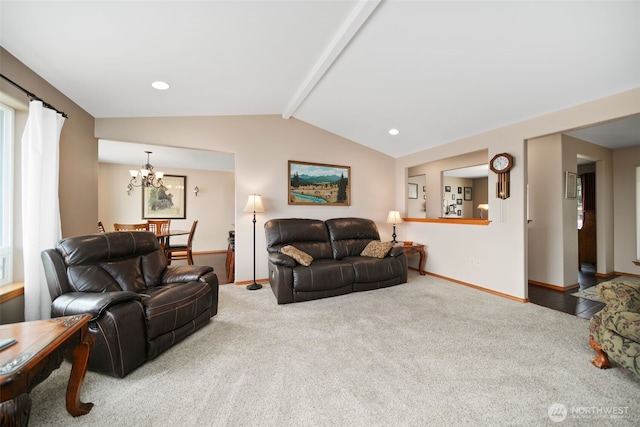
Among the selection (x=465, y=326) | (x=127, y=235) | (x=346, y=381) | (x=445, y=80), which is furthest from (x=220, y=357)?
(x=445, y=80)

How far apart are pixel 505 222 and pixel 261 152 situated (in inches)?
147

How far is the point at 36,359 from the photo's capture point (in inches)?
→ 41.6

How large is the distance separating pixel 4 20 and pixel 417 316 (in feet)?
13.5

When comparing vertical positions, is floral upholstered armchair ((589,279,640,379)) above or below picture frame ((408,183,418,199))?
below

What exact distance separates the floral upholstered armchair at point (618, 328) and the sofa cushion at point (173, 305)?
3162mm

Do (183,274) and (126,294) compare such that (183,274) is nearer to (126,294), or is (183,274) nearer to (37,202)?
(126,294)

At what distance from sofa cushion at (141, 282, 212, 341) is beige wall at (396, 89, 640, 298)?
372 centimetres

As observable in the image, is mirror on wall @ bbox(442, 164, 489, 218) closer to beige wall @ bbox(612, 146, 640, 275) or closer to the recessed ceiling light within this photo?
beige wall @ bbox(612, 146, 640, 275)

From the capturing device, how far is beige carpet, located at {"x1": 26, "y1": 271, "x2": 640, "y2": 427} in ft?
4.59

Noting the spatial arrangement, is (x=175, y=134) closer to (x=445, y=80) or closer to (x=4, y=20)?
(x=4, y=20)

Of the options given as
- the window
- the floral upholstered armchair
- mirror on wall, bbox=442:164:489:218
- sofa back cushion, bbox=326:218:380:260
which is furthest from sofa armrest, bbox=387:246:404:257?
mirror on wall, bbox=442:164:489:218

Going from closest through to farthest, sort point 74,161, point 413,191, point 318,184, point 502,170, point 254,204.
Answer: point 74,161 < point 502,170 < point 254,204 < point 318,184 < point 413,191

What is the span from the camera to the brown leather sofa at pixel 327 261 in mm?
3135

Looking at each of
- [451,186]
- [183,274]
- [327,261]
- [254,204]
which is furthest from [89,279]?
[451,186]
